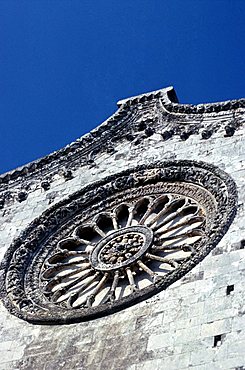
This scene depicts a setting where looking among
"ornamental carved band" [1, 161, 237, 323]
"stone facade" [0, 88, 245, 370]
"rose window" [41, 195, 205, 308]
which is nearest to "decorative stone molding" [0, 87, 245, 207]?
"stone facade" [0, 88, 245, 370]

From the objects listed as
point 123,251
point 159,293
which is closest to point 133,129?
point 123,251

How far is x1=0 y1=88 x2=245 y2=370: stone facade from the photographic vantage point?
1672cm

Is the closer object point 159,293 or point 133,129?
point 159,293

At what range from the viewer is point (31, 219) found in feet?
72.2

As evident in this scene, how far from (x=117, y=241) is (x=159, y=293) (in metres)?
2.44

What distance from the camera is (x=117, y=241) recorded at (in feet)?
66.6

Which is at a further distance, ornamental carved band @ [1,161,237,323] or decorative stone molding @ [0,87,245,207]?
decorative stone molding @ [0,87,245,207]

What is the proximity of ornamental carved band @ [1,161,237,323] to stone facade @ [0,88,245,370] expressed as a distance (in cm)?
26

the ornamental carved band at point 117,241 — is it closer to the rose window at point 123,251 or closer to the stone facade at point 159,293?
the rose window at point 123,251

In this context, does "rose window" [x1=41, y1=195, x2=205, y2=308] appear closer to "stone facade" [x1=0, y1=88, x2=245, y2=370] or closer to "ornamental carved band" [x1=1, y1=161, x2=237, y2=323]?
"ornamental carved band" [x1=1, y1=161, x2=237, y2=323]

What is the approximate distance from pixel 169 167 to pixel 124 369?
592cm

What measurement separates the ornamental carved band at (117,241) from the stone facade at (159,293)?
26 cm

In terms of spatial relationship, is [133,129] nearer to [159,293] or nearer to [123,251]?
[123,251]

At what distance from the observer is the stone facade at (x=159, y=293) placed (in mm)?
16719
